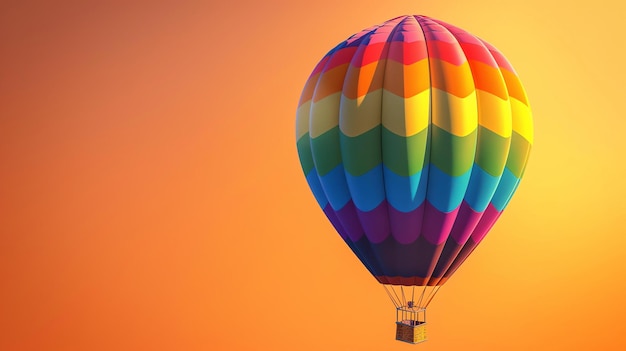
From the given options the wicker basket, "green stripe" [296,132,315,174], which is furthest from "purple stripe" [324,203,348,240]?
the wicker basket

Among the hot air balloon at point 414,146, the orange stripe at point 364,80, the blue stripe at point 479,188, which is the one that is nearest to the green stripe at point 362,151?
the hot air balloon at point 414,146

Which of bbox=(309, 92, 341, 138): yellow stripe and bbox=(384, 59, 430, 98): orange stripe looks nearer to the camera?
bbox=(384, 59, 430, 98): orange stripe

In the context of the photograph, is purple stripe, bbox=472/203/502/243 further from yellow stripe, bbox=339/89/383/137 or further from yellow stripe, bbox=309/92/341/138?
yellow stripe, bbox=309/92/341/138

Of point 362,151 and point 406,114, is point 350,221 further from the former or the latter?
point 406,114

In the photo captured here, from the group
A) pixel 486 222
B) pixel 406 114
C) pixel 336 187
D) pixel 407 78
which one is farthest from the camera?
pixel 486 222

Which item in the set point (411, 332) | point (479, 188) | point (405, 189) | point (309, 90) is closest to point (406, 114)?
point (405, 189)
